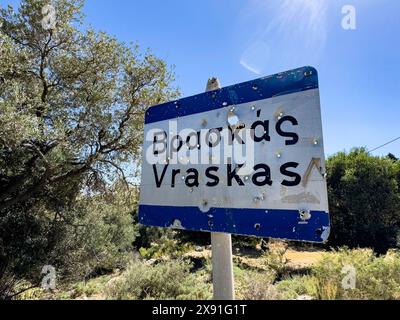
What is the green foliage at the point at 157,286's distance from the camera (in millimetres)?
8211

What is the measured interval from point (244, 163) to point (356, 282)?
7754mm

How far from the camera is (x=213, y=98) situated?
1479 mm

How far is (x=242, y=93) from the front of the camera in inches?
54.4

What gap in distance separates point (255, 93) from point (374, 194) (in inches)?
974

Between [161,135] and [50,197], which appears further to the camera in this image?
[50,197]

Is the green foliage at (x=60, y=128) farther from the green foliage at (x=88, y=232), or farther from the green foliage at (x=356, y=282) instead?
the green foliage at (x=356, y=282)

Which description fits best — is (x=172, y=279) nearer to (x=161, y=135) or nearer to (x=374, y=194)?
(x=161, y=135)

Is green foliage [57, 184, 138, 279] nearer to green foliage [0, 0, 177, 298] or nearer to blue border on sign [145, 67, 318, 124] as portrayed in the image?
green foliage [0, 0, 177, 298]

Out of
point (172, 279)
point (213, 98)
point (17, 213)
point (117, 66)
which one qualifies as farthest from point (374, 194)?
point (213, 98)

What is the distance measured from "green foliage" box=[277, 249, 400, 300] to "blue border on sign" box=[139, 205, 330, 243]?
6762 mm

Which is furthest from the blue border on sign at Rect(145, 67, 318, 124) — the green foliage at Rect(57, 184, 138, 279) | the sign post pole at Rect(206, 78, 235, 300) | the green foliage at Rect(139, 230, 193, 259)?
the green foliage at Rect(139, 230, 193, 259)

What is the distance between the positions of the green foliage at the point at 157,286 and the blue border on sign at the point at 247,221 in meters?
6.91

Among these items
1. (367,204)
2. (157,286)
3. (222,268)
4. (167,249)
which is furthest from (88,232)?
(367,204)

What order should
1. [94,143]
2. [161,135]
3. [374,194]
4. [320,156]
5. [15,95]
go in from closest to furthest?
[320,156], [161,135], [15,95], [94,143], [374,194]
